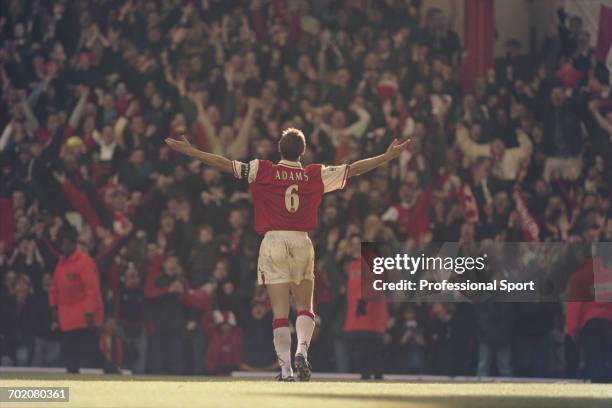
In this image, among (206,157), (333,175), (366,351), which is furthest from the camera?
(366,351)

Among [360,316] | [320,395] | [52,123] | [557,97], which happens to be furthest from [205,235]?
[320,395]

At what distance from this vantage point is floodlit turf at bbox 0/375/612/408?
38.8 feet

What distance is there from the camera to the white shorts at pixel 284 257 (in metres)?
15.0

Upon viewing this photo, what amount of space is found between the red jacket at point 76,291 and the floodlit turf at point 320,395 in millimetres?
6770

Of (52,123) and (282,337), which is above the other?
(52,123)

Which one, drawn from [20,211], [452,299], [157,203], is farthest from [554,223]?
[20,211]

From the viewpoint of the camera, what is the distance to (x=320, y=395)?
12.6 meters

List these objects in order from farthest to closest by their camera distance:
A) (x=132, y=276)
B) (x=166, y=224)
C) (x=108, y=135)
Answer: (x=108, y=135), (x=166, y=224), (x=132, y=276)

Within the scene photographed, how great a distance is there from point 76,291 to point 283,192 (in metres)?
7.23

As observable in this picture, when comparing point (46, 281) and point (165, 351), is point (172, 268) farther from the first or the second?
point (46, 281)

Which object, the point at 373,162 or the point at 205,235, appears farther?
the point at 205,235

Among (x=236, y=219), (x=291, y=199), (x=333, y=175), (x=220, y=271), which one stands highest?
(x=236, y=219)

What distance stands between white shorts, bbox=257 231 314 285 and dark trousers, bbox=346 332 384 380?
684 centimetres

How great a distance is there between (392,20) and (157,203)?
6.60 m
